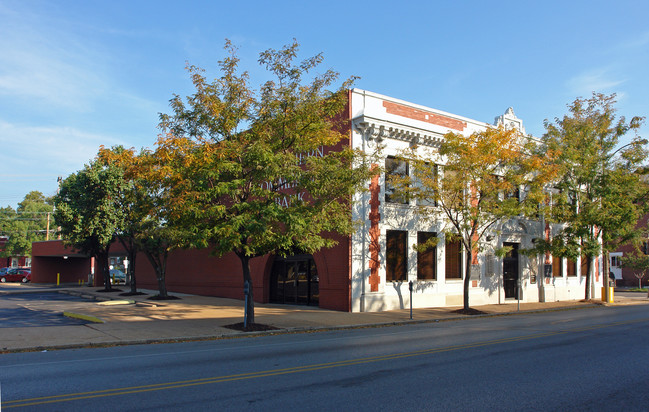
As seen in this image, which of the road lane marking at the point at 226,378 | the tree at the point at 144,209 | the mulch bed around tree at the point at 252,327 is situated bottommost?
the mulch bed around tree at the point at 252,327

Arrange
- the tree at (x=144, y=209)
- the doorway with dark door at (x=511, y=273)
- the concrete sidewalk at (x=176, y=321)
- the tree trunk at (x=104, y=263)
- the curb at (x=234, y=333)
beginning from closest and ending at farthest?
1. the curb at (x=234, y=333)
2. the concrete sidewalk at (x=176, y=321)
3. the tree at (x=144, y=209)
4. the doorway with dark door at (x=511, y=273)
5. the tree trunk at (x=104, y=263)

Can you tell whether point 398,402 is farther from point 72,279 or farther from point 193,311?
point 72,279

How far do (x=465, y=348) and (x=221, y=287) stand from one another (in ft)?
66.2

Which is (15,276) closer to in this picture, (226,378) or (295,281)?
(295,281)

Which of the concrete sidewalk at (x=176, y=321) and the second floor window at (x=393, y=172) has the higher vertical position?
the second floor window at (x=393, y=172)

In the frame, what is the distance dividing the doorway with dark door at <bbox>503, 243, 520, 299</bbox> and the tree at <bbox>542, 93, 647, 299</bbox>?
189 centimetres

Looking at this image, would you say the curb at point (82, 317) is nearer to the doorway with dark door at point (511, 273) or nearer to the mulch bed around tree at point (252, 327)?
the mulch bed around tree at point (252, 327)

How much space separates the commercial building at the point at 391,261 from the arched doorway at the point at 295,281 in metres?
0.05

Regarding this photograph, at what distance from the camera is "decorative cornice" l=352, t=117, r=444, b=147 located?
21.4 m

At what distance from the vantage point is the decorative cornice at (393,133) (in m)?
21.4

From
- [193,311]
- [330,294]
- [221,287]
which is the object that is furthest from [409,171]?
[221,287]

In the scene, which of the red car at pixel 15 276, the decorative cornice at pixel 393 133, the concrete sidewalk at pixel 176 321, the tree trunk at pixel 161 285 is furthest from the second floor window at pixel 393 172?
the red car at pixel 15 276

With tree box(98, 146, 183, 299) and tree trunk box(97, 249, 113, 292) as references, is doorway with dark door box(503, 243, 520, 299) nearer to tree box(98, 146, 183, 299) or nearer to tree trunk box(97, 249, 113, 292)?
tree box(98, 146, 183, 299)

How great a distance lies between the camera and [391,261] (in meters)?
22.6
